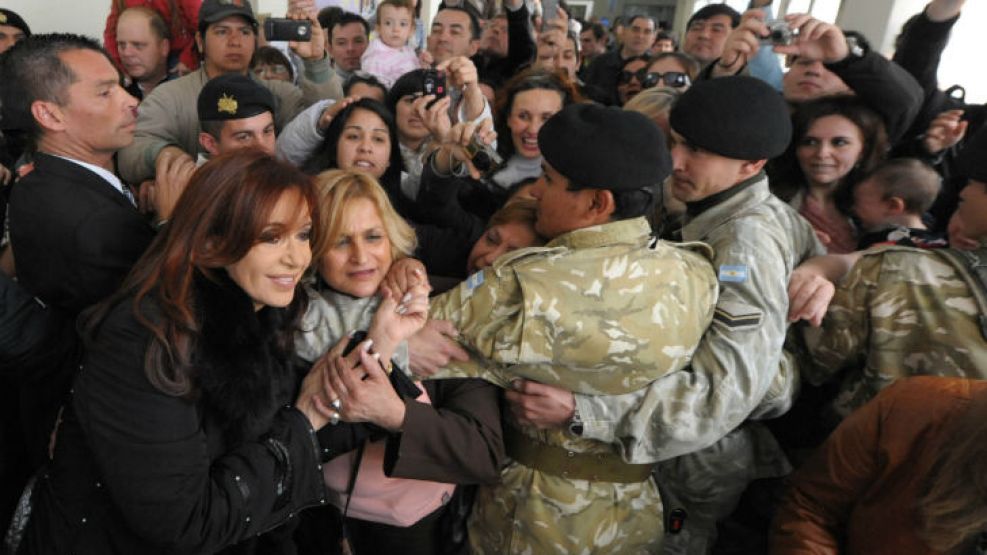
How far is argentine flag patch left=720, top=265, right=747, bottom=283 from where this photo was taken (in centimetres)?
154

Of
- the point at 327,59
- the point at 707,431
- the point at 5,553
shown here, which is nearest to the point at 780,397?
the point at 707,431

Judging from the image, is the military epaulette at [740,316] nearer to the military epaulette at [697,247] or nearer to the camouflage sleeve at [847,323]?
the military epaulette at [697,247]

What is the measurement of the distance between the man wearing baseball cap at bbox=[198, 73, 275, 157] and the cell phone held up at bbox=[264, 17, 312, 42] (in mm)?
636

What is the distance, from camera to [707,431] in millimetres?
1551

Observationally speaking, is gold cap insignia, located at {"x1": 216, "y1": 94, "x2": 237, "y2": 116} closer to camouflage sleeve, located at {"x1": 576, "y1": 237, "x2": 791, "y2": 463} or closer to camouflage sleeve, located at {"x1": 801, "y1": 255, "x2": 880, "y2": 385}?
camouflage sleeve, located at {"x1": 576, "y1": 237, "x2": 791, "y2": 463}

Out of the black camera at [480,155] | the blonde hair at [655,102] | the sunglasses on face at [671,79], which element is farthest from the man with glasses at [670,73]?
the black camera at [480,155]

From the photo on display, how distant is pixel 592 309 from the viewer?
1426 millimetres

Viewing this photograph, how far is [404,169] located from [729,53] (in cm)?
168

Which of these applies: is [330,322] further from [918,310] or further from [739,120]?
[918,310]

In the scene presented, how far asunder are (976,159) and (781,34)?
1113 millimetres

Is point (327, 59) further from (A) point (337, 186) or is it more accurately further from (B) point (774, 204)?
(B) point (774, 204)

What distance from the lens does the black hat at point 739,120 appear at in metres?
1.67

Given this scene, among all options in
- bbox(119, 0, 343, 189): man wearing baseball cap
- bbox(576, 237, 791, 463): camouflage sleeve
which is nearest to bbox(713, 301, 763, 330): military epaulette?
bbox(576, 237, 791, 463): camouflage sleeve

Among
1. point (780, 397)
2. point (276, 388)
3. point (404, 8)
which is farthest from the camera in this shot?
point (404, 8)
